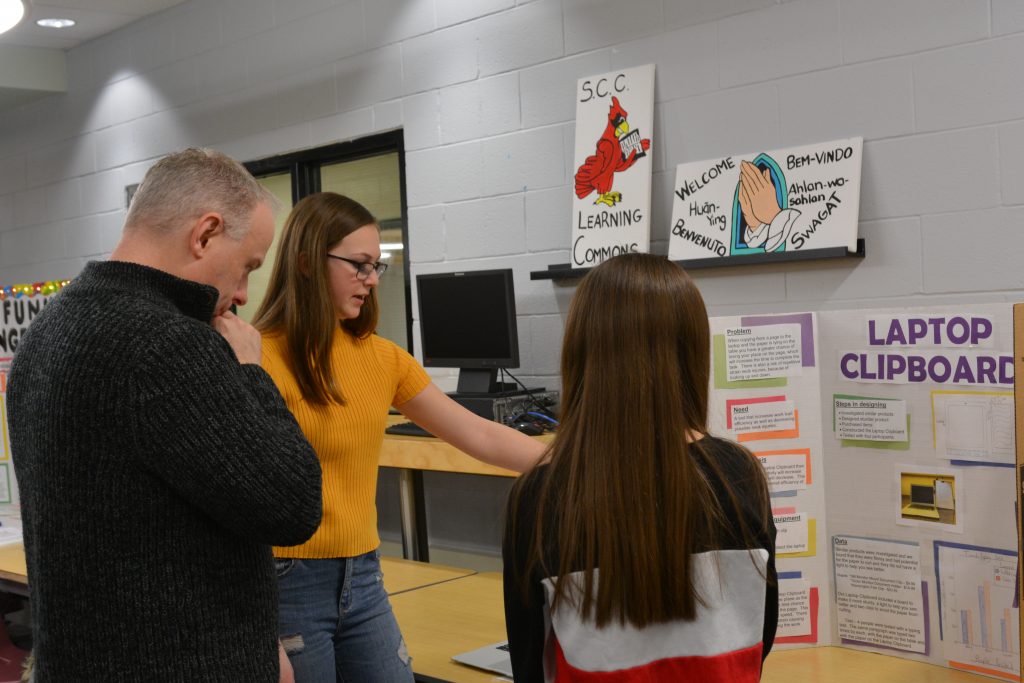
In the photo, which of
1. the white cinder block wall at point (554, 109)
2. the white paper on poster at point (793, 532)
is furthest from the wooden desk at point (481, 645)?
the white cinder block wall at point (554, 109)

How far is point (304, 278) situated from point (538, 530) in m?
0.77

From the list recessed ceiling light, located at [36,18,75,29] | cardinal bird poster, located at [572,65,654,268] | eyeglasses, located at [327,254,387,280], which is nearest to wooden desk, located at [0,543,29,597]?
eyeglasses, located at [327,254,387,280]

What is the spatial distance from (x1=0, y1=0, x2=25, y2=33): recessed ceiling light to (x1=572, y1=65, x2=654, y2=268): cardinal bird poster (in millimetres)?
1791

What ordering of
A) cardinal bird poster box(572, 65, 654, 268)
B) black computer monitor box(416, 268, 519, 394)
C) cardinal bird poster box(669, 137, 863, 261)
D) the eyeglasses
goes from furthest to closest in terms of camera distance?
black computer monitor box(416, 268, 519, 394) < cardinal bird poster box(572, 65, 654, 268) < cardinal bird poster box(669, 137, 863, 261) < the eyeglasses

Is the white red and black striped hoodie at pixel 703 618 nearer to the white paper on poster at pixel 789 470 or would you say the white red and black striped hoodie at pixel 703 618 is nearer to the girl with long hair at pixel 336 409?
the girl with long hair at pixel 336 409

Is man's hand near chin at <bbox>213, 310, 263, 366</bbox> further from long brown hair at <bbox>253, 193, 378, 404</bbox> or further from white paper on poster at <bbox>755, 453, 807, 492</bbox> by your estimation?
white paper on poster at <bbox>755, 453, 807, 492</bbox>

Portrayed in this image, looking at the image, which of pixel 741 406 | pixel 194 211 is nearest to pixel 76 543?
pixel 194 211

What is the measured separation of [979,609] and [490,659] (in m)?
0.99

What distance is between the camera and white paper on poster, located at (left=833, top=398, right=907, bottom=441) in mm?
1991

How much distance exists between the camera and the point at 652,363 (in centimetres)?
116

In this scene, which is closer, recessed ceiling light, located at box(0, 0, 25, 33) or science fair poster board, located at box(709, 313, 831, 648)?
recessed ceiling light, located at box(0, 0, 25, 33)

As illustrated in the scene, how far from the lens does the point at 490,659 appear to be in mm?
2184

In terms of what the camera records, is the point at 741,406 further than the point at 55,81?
No

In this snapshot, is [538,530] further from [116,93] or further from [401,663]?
[116,93]
